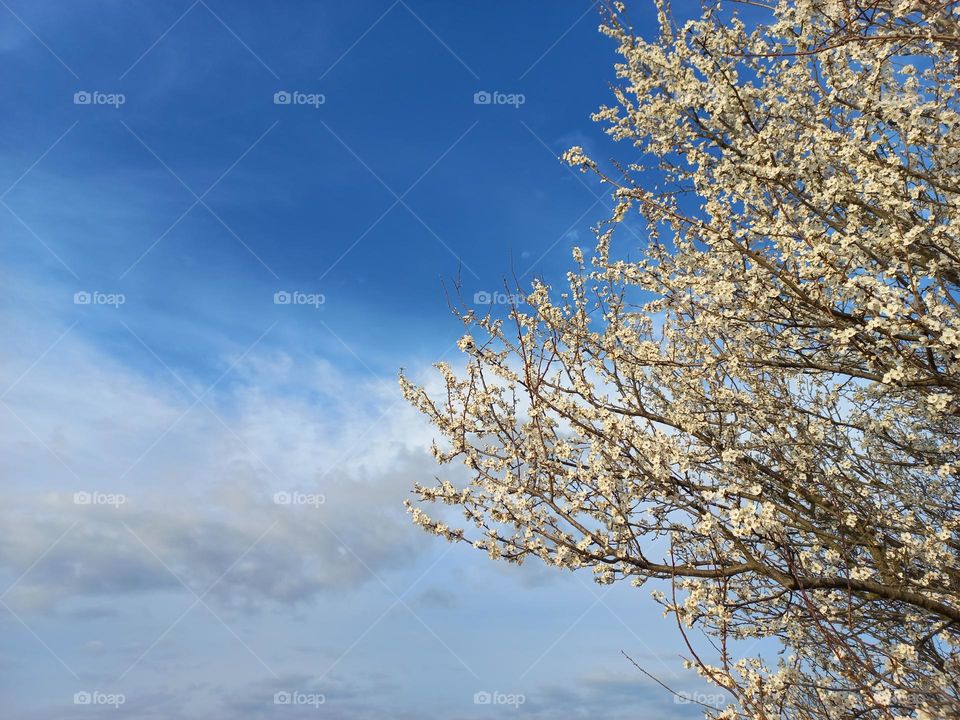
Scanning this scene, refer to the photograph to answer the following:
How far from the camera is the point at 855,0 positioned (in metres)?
6.67

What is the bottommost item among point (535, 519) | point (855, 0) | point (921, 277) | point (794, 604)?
point (794, 604)

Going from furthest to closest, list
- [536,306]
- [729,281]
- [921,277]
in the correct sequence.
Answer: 1. [536,306]
2. [729,281]
3. [921,277]

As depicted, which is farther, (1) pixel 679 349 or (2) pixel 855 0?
(1) pixel 679 349

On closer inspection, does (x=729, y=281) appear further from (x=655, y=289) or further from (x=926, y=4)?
(x=926, y=4)

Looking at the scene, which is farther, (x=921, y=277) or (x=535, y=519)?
(x=535, y=519)

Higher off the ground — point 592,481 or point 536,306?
point 536,306

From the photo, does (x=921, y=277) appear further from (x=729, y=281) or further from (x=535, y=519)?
(x=535, y=519)

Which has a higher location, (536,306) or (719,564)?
(536,306)

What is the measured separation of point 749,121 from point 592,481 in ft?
11.3

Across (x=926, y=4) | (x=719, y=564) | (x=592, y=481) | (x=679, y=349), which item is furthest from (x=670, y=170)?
(x=719, y=564)

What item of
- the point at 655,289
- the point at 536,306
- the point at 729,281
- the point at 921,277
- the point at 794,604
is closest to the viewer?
the point at 921,277

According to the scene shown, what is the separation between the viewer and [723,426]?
704cm

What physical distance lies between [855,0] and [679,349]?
11.3 feet

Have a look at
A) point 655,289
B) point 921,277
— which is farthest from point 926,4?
point 655,289
